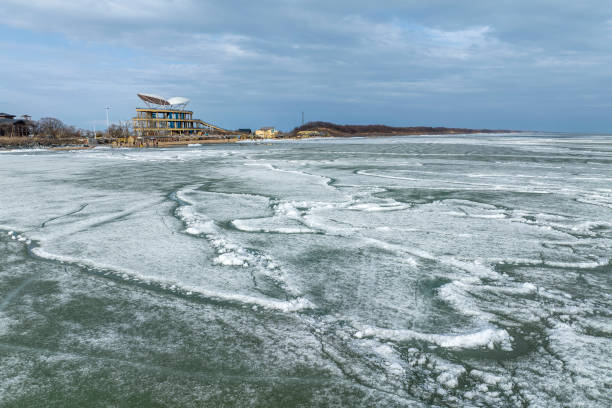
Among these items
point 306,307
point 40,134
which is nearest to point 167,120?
point 40,134

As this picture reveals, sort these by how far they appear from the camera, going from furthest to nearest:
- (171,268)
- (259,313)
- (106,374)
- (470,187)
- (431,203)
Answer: (470,187)
(431,203)
(171,268)
(259,313)
(106,374)

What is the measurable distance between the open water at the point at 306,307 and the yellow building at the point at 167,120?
48063 mm

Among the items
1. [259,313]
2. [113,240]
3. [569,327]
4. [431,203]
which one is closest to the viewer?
[569,327]

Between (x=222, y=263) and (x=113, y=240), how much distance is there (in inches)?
55.4

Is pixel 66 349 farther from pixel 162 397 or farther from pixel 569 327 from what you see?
pixel 569 327

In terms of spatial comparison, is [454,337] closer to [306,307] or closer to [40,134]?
[306,307]

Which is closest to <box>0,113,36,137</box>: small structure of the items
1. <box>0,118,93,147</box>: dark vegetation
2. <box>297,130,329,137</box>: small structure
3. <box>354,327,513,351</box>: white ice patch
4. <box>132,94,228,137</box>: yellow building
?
<box>0,118,93,147</box>: dark vegetation

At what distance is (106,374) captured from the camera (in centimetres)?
186

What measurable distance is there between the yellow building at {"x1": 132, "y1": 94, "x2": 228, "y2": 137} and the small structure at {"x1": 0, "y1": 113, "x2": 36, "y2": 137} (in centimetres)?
1407

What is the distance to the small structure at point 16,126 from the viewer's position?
5047 cm

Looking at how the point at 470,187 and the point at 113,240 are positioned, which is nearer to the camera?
the point at 113,240

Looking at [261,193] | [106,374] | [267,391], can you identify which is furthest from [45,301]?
[261,193]

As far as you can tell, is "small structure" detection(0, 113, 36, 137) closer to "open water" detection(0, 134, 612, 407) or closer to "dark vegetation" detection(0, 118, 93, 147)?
"dark vegetation" detection(0, 118, 93, 147)

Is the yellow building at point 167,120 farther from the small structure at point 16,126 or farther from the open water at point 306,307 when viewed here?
the open water at point 306,307
